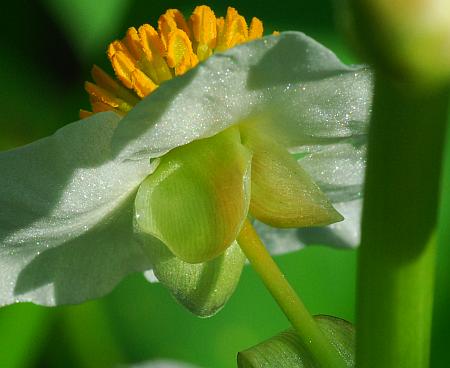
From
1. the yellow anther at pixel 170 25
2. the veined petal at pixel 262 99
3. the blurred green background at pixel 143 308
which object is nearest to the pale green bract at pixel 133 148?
the veined petal at pixel 262 99

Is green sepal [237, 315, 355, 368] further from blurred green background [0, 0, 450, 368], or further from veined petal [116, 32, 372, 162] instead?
blurred green background [0, 0, 450, 368]

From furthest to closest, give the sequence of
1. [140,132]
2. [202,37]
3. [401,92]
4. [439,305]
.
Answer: [439,305] < [202,37] < [140,132] < [401,92]

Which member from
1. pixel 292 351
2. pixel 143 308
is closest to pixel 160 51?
pixel 292 351

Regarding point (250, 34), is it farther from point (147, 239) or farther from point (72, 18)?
point (72, 18)

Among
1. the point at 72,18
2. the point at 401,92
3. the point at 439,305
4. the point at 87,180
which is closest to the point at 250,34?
the point at 87,180

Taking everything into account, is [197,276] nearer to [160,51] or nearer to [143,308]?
[160,51]

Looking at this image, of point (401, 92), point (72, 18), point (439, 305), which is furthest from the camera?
point (72, 18)
